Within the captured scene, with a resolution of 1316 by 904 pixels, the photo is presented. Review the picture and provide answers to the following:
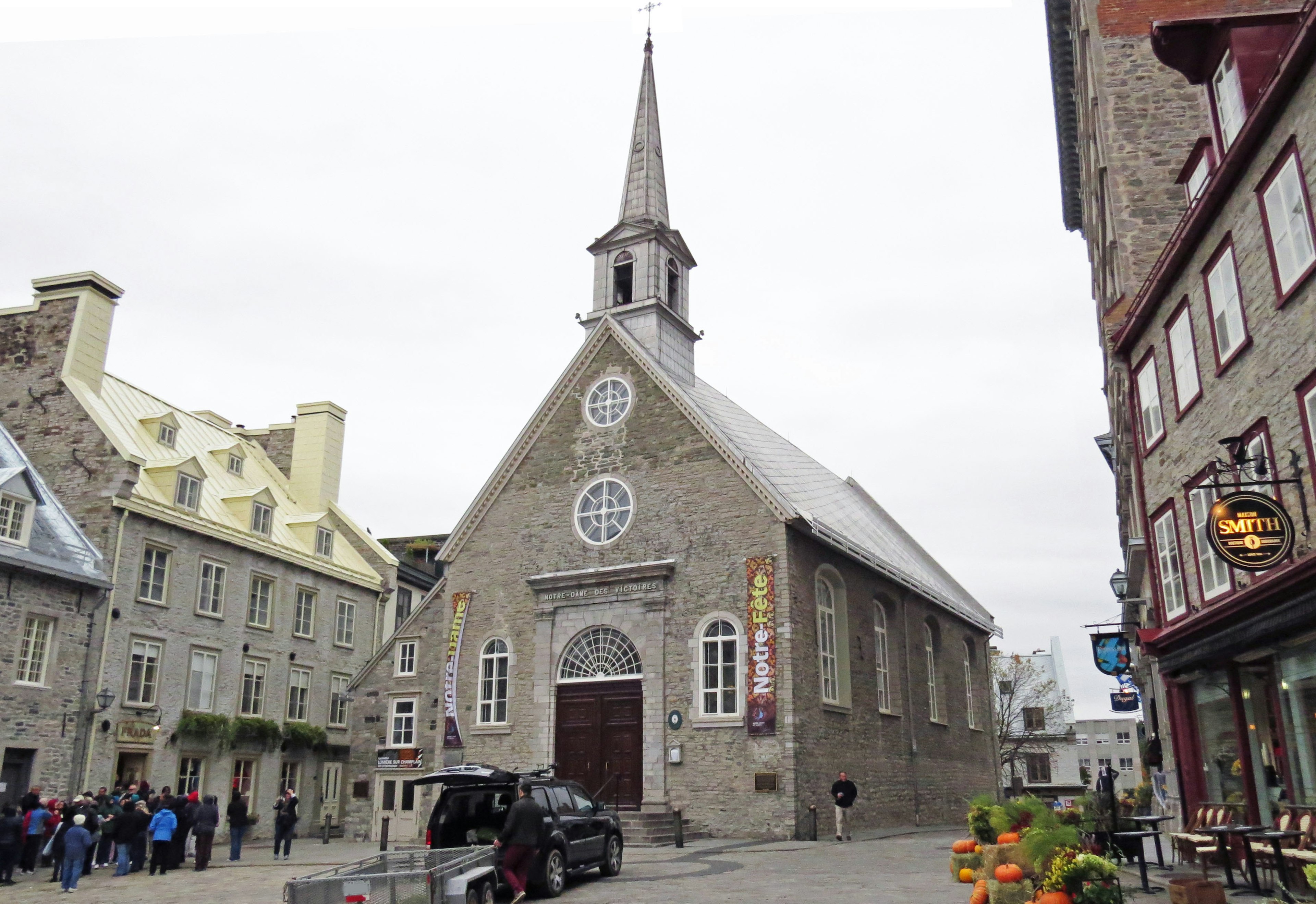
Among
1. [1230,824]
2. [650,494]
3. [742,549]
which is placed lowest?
[1230,824]

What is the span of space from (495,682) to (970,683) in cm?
1865

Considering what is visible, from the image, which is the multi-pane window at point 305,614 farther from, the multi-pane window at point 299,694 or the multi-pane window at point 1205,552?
the multi-pane window at point 1205,552

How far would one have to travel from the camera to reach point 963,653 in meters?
37.9

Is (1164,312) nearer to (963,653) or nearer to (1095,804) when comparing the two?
(1095,804)

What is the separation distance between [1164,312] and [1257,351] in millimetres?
3624

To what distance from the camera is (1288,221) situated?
39.2ft

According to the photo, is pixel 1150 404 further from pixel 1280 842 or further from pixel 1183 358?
pixel 1280 842

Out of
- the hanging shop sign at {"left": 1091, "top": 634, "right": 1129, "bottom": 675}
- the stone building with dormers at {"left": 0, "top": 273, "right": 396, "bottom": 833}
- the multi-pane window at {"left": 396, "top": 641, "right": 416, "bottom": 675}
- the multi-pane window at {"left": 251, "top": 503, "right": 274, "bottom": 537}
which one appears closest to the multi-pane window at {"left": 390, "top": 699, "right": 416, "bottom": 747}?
the multi-pane window at {"left": 396, "top": 641, "right": 416, "bottom": 675}

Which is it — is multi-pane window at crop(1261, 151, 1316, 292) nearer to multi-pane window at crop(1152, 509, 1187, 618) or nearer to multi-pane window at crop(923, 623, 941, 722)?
multi-pane window at crop(1152, 509, 1187, 618)

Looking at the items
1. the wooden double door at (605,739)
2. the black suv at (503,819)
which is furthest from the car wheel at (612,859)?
the wooden double door at (605,739)

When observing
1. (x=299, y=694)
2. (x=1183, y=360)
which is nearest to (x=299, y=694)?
(x=299, y=694)

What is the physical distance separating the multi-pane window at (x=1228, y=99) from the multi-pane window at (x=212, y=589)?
2773 centimetres

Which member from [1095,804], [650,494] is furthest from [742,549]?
[1095,804]

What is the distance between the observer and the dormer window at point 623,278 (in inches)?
1262
